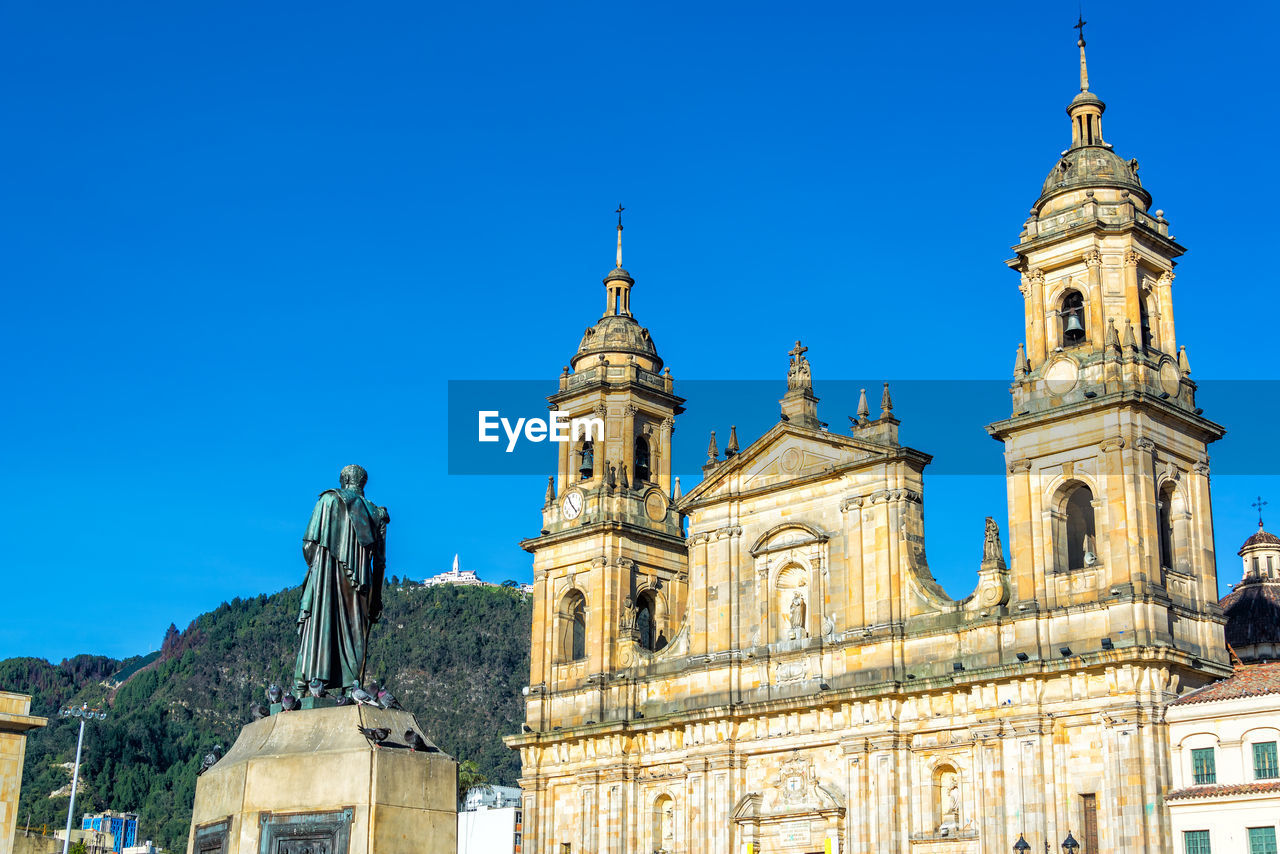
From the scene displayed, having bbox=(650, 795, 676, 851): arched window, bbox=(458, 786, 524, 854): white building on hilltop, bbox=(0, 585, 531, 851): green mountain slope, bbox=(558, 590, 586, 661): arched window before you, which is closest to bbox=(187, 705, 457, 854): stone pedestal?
bbox=(650, 795, 676, 851): arched window

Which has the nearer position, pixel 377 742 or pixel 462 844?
pixel 377 742

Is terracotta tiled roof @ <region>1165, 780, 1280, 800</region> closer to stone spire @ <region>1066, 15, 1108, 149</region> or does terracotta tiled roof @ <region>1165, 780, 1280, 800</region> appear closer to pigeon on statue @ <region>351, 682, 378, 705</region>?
stone spire @ <region>1066, 15, 1108, 149</region>

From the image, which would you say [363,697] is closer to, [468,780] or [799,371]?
[799,371]

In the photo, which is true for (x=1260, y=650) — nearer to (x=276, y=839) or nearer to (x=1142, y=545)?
(x=1142, y=545)

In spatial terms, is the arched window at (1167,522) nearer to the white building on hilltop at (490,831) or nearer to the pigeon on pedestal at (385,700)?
the pigeon on pedestal at (385,700)

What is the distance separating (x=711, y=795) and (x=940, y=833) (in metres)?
7.12

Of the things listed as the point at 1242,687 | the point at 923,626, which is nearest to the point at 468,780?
the point at 923,626

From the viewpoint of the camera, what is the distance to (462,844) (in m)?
73.2

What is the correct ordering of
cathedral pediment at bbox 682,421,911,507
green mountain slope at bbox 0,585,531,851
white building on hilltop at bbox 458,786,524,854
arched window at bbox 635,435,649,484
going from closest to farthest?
cathedral pediment at bbox 682,421,911,507 < arched window at bbox 635,435,649,484 < white building on hilltop at bbox 458,786,524,854 < green mountain slope at bbox 0,585,531,851

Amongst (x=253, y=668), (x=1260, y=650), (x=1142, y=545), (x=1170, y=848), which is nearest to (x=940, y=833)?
(x=1170, y=848)

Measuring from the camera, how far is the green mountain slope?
114062 millimetres

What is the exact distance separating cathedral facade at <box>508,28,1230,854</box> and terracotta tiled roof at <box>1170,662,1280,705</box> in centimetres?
56

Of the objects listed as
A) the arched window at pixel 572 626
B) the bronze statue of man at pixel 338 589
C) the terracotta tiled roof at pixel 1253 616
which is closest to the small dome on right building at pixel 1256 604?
the terracotta tiled roof at pixel 1253 616

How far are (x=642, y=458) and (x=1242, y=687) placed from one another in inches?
828
